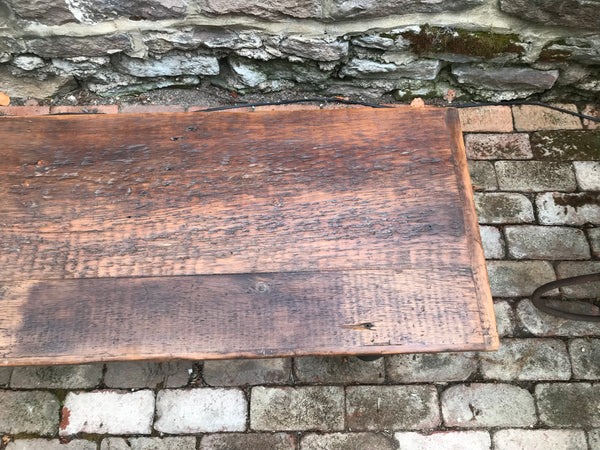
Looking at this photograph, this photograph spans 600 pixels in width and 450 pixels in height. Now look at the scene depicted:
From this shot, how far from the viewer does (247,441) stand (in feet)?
7.09

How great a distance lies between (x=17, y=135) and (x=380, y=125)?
4.39 feet

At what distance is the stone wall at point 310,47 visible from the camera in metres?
2.29

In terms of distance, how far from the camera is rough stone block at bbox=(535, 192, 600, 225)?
2.56m

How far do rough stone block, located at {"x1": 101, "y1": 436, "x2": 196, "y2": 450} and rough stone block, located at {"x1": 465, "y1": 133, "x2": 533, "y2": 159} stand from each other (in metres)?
2.13

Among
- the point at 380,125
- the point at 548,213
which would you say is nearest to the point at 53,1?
the point at 380,125

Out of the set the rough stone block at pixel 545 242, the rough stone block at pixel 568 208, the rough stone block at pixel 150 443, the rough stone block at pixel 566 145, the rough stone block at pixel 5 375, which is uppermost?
the rough stone block at pixel 566 145

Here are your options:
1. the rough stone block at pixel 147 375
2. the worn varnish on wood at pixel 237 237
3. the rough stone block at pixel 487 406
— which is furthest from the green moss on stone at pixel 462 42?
the rough stone block at pixel 147 375

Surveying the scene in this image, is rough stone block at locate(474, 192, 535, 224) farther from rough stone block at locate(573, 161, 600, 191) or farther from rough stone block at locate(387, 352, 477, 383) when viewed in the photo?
rough stone block at locate(387, 352, 477, 383)

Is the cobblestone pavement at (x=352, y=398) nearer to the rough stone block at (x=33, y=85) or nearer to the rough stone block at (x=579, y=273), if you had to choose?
the rough stone block at (x=579, y=273)

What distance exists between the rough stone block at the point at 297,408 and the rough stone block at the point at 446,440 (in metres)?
0.30

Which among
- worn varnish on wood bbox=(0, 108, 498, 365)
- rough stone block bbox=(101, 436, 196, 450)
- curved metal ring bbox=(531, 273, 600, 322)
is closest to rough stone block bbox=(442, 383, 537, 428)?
curved metal ring bbox=(531, 273, 600, 322)

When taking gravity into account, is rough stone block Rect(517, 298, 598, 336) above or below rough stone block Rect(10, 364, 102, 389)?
above

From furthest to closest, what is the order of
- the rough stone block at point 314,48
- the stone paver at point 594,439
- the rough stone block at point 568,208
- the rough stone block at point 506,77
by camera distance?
the rough stone block at point 506,77 → the rough stone block at point 568,208 → the rough stone block at point 314,48 → the stone paver at point 594,439

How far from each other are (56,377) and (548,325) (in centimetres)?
244
